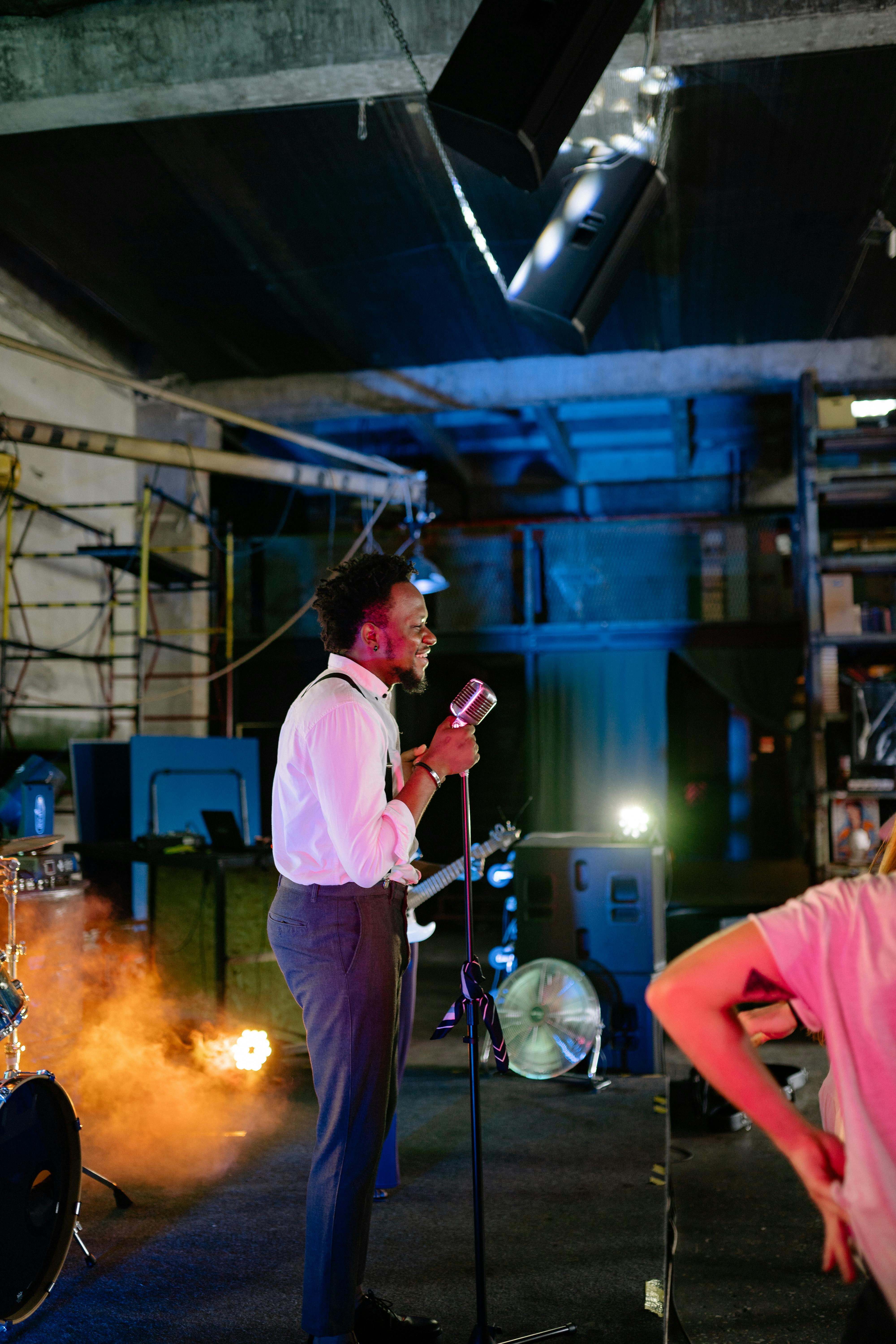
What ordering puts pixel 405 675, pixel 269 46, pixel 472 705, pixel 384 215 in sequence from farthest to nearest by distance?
1. pixel 384 215
2. pixel 269 46
3. pixel 405 675
4. pixel 472 705

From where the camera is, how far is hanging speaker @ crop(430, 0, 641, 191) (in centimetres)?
381

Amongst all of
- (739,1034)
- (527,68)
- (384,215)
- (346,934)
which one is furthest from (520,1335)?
(384,215)

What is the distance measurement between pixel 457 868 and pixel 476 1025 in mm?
1813

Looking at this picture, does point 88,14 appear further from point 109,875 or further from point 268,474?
point 109,875

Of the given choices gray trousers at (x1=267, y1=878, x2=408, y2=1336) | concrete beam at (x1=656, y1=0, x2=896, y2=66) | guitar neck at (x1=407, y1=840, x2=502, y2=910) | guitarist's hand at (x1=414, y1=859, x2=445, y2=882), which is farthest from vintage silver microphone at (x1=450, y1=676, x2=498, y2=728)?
concrete beam at (x1=656, y1=0, x2=896, y2=66)

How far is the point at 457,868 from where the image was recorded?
4.29 meters

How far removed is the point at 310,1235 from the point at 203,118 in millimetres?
5815

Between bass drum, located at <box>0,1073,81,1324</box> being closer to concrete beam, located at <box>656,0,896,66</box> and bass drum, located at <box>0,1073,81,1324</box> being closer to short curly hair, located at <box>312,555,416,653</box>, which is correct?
short curly hair, located at <box>312,555,416,653</box>

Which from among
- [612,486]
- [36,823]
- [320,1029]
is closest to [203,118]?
[36,823]

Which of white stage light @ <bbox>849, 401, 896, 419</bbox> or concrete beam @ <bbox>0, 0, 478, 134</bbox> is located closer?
concrete beam @ <bbox>0, 0, 478, 134</bbox>

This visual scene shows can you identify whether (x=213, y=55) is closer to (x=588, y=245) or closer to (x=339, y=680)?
(x=588, y=245)

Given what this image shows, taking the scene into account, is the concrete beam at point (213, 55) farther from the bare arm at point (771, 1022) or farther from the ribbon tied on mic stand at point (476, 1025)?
the bare arm at point (771, 1022)

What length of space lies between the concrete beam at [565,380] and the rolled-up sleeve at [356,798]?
24.1ft

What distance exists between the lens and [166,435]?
9.83 m
